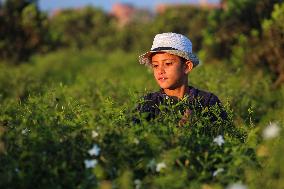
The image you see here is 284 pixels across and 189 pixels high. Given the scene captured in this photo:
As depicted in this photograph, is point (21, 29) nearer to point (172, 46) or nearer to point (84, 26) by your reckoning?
point (172, 46)

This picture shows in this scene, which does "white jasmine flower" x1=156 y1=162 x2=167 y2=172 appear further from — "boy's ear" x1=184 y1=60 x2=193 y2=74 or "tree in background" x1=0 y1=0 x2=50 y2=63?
"tree in background" x1=0 y1=0 x2=50 y2=63

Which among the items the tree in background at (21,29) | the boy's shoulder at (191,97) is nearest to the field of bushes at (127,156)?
the boy's shoulder at (191,97)

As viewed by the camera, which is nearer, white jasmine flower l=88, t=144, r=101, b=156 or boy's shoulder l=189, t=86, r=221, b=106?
white jasmine flower l=88, t=144, r=101, b=156

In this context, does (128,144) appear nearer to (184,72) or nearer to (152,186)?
(152,186)

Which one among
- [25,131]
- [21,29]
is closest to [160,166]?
[25,131]

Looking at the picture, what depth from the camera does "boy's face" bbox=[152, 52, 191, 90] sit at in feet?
19.8

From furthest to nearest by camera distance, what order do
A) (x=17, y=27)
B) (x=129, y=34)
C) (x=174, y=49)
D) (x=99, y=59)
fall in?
(x=129, y=34), (x=99, y=59), (x=17, y=27), (x=174, y=49)

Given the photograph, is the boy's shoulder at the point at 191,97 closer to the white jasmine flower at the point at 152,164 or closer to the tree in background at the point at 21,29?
the white jasmine flower at the point at 152,164

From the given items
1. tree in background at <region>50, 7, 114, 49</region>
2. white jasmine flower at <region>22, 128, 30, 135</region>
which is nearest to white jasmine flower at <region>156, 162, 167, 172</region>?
white jasmine flower at <region>22, 128, 30, 135</region>

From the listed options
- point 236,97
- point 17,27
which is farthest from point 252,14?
point 17,27

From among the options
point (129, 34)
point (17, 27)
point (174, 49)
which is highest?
point (174, 49)

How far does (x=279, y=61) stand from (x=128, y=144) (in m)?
8.79

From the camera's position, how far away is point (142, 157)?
3779 mm

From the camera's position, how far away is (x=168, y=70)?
6090mm
